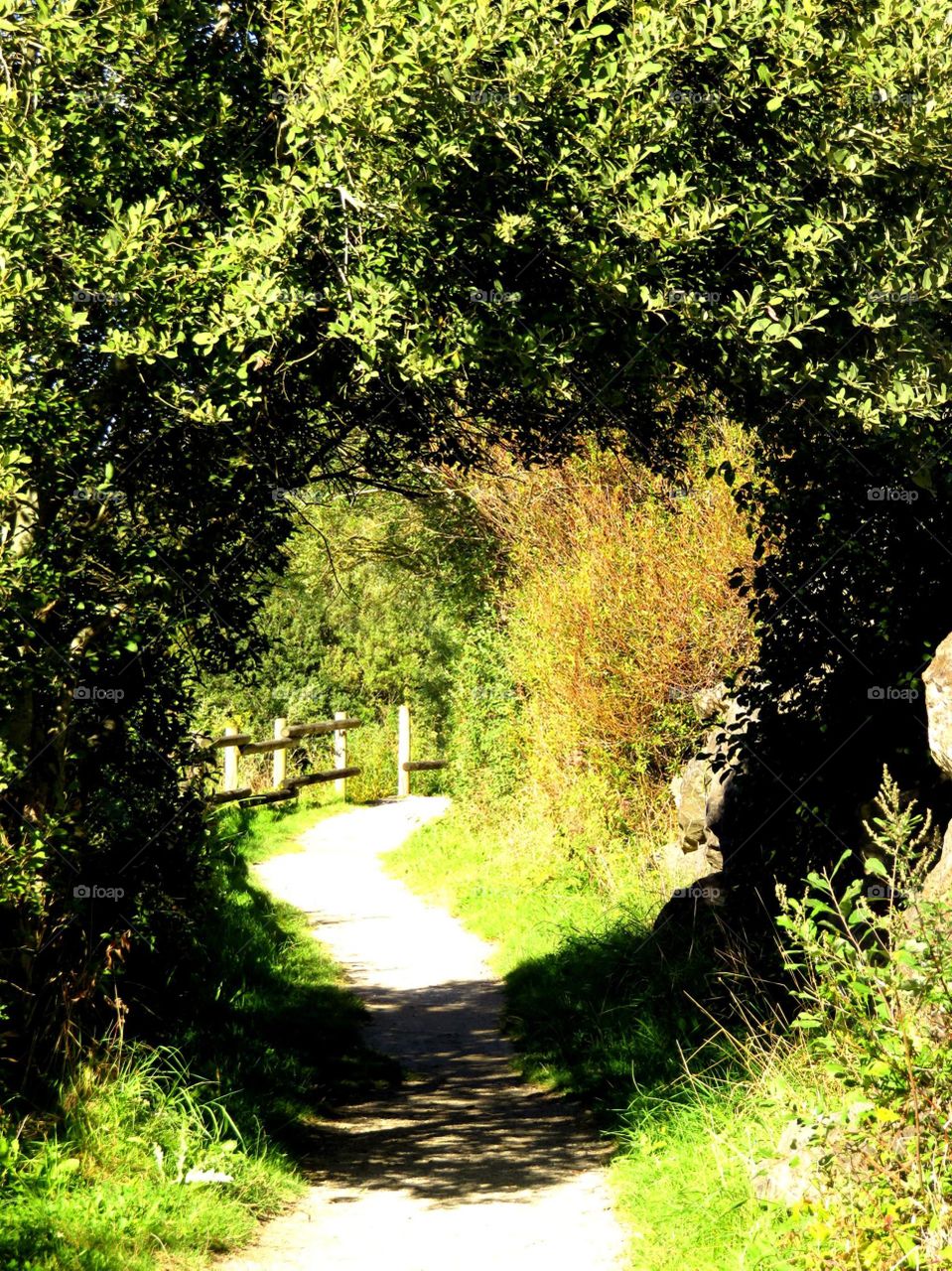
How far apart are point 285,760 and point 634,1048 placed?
57.0 ft

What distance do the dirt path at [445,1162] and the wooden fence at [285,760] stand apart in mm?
9484

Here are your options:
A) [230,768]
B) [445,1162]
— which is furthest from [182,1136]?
[230,768]

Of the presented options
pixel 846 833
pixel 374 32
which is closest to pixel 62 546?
pixel 374 32

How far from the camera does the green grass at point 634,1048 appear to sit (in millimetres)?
6055

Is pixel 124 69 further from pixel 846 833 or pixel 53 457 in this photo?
pixel 846 833

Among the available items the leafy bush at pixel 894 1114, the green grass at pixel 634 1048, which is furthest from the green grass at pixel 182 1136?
the leafy bush at pixel 894 1114

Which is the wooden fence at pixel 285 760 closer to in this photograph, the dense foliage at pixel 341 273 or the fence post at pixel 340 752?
the fence post at pixel 340 752

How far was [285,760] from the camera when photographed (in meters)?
25.6

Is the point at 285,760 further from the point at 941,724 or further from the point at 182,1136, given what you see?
the point at 941,724

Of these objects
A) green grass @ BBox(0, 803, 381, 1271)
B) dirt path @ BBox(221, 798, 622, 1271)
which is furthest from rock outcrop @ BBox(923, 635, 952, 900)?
green grass @ BBox(0, 803, 381, 1271)

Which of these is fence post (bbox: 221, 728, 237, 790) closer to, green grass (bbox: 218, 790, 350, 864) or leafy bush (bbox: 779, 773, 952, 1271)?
green grass (bbox: 218, 790, 350, 864)

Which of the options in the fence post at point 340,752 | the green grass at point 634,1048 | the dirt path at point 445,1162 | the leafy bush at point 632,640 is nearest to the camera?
the green grass at point 634,1048

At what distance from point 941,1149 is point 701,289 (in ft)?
13.4

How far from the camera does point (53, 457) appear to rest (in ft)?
19.9
